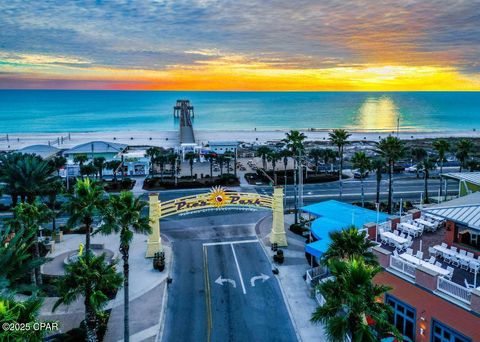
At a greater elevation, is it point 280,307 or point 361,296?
point 361,296

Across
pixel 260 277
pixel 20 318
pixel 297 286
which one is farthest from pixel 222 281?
pixel 20 318

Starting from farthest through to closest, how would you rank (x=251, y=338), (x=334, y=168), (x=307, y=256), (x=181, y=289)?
(x=334, y=168)
(x=307, y=256)
(x=181, y=289)
(x=251, y=338)

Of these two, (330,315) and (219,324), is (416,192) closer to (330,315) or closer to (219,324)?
(219,324)

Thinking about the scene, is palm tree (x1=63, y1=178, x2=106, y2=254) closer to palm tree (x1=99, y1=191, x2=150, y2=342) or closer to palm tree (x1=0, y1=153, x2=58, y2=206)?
palm tree (x1=99, y1=191, x2=150, y2=342)

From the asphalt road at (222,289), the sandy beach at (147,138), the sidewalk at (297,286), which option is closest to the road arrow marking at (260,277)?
the asphalt road at (222,289)

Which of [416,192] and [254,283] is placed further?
[416,192]

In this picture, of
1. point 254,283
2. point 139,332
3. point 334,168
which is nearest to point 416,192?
point 334,168

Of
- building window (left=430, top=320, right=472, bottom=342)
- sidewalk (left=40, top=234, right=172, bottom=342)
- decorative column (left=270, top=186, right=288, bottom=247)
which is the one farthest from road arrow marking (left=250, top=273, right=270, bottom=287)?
building window (left=430, top=320, right=472, bottom=342)

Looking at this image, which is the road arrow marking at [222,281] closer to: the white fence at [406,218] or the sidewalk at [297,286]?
the sidewalk at [297,286]
